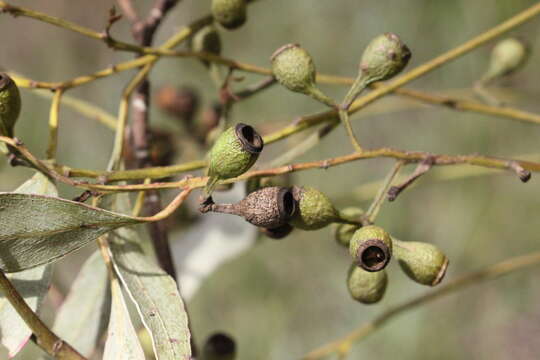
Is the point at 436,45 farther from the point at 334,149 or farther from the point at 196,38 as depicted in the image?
the point at 196,38

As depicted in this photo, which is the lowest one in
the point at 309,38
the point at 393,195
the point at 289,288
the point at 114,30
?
the point at 393,195

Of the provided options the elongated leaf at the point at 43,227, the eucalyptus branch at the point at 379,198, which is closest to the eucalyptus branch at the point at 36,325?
the elongated leaf at the point at 43,227

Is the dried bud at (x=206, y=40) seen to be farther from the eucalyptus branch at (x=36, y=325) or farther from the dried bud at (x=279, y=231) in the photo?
the eucalyptus branch at (x=36, y=325)

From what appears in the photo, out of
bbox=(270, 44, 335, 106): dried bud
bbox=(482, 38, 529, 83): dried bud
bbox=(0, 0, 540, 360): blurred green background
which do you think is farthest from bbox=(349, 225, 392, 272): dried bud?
bbox=(0, 0, 540, 360): blurred green background

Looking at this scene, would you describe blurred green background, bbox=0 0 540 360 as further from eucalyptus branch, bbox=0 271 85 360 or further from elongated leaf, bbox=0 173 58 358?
eucalyptus branch, bbox=0 271 85 360

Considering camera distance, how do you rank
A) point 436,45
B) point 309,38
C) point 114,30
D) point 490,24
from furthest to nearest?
point 114,30 < point 309,38 < point 436,45 < point 490,24

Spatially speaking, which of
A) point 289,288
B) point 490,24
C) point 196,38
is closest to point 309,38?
point 490,24
